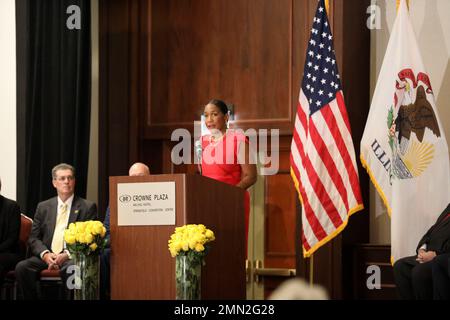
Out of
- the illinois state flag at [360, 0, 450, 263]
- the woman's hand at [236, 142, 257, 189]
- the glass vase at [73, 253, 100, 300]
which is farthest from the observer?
the illinois state flag at [360, 0, 450, 263]

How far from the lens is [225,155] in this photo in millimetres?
5516

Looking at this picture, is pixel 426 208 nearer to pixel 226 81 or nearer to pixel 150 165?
pixel 226 81

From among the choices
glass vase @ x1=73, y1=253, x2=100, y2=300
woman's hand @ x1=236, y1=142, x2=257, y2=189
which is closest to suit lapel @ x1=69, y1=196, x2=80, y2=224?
woman's hand @ x1=236, y1=142, x2=257, y2=189

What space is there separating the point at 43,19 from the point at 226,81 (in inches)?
69.0

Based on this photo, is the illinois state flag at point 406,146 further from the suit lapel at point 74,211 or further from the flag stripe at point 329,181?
the suit lapel at point 74,211

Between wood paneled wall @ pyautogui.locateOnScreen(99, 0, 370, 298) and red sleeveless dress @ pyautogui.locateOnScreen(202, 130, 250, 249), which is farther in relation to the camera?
wood paneled wall @ pyautogui.locateOnScreen(99, 0, 370, 298)

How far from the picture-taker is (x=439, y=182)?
599 cm

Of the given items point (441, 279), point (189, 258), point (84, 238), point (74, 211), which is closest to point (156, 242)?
point (189, 258)

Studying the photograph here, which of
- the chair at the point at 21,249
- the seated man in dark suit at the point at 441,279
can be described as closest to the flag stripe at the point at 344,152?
the seated man in dark suit at the point at 441,279

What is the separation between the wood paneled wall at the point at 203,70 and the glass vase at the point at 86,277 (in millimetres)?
2573

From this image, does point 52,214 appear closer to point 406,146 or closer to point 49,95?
point 49,95

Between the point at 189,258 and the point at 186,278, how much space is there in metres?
0.11

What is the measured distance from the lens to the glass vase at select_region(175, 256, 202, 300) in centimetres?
404

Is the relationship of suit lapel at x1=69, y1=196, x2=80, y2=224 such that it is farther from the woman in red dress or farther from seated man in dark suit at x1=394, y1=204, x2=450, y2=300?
seated man in dark suit at x1=394, y1=204, x2=450, y2=300
